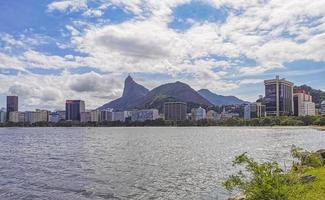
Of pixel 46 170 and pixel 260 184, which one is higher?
pixel 260 184

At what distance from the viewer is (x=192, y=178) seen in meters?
35.7

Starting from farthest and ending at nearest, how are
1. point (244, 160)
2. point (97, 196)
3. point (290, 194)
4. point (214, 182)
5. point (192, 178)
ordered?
point (192, 178)
point (214, 182)
point (97, 196)
point (244, 160)
point (290, 194)

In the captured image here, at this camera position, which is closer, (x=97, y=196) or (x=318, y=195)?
(x=318, y=195)

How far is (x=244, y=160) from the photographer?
56.2 feet

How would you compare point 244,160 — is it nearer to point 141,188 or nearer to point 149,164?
point 141,188

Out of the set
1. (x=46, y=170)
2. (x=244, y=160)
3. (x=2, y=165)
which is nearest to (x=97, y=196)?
(x=244, y=160)

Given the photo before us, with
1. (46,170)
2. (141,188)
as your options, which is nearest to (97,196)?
(141,188)

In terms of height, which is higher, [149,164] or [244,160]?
[244,160]

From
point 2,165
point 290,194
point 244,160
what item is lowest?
point 2,165

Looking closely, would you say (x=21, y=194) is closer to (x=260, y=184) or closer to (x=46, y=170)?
(x=46, y=170)

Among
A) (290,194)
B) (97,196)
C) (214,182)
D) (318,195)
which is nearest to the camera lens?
(290,194)

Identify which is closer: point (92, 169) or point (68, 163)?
point (92, 169)

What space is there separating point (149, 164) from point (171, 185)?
631 inches

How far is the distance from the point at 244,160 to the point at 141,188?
616 inches
